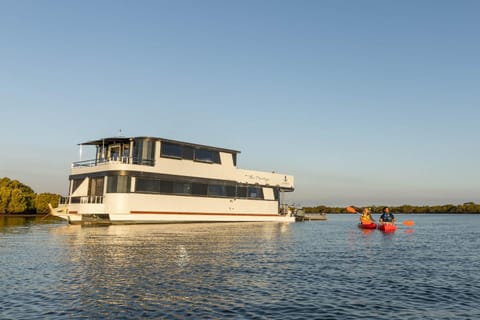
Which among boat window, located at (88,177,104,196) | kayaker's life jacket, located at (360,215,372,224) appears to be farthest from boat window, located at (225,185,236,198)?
kayaker's life jacket, located at (360,215,372,224)

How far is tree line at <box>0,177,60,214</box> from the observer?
89438 millimetres

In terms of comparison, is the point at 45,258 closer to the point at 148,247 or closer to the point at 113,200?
the point at 148,247

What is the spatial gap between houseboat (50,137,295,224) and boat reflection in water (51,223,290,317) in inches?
580

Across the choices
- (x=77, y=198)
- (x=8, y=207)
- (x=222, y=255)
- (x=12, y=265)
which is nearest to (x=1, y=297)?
(x=12, y=265)

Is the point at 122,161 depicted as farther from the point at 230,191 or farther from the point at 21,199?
the point at 21,199

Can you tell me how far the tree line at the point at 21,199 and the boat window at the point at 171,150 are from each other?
203 ft

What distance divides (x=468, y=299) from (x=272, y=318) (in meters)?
6.56

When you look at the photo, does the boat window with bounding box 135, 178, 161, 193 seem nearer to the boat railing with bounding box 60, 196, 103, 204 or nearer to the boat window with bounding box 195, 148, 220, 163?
the boat railing with bounding box 60, 196, 103, 204

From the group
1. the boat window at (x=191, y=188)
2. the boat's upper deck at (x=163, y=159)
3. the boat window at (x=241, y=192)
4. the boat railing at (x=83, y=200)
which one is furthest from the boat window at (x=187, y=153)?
the boat railing at (x=83, y=200)

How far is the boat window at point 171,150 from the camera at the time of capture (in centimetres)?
4325

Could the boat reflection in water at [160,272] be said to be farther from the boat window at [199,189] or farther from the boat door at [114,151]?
the boat door at [114,151]

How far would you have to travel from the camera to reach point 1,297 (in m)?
11.5

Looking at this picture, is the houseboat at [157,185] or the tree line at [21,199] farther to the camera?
the tree line at [21,199]

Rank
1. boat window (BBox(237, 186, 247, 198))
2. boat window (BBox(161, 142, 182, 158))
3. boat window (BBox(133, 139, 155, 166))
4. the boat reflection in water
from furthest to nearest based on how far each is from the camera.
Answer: boat window (BBox(237, 186, 247, 198)) → boat window (BBox(161, 142, 182, 158)) → boat window (BBox(133, 139, 155, 166)) → the boat reflection in water
